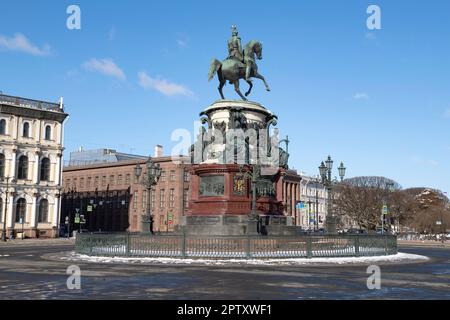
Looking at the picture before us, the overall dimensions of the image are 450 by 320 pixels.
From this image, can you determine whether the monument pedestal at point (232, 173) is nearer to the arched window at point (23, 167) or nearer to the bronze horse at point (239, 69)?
the bronze horse at point (239, 69)

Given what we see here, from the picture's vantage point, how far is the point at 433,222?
88312mm

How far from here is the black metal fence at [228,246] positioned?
79.5 ft

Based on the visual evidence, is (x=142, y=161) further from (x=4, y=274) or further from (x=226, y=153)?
(x=4, y=274)

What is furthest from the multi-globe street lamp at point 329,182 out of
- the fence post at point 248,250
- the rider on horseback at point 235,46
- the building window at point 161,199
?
the building window at point 161,199

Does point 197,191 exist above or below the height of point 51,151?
below

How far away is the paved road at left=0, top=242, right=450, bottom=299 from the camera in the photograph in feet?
41.7

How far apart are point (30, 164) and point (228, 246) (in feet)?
176

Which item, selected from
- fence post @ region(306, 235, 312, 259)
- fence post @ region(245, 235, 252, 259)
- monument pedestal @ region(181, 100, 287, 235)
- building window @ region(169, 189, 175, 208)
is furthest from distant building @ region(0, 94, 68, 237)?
fence post @ region(306, 235, 312, 259)

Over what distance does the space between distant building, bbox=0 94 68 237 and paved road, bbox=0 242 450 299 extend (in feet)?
170

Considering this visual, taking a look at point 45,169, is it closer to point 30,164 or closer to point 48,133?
point 30,164

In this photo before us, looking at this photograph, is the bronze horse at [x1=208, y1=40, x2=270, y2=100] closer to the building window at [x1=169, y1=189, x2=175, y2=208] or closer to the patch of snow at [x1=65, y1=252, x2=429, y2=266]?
the patch of snow at [x1=65, y1=252, x2=429, y2=266]

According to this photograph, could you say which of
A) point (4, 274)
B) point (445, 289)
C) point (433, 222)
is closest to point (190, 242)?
point (4, 274)

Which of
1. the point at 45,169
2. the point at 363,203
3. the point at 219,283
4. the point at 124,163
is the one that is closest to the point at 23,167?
the point at 45,169
